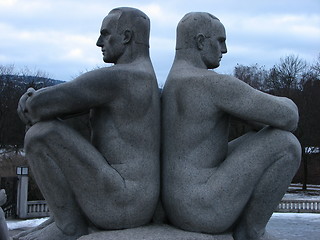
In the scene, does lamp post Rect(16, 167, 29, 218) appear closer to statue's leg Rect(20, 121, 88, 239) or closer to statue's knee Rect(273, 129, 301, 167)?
statue's leg Rect(20, 121, 88, 239)

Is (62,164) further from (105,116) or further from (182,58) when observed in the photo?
(182,58)

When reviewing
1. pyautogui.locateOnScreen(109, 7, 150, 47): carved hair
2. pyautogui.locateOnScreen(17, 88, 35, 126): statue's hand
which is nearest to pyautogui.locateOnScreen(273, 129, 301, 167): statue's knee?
pyautogui.locateOnScreen(109, 7, 150, 47): carved hair

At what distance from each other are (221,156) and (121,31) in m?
1.32

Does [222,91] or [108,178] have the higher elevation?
[222,91]

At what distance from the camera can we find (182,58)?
4336mm

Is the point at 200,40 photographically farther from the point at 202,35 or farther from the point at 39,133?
the point at 39,133

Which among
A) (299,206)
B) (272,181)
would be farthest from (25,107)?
(299,206)

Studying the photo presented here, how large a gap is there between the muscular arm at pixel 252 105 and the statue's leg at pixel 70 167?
102cm

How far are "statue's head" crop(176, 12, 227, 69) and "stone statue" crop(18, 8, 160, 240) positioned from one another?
1.31 ft

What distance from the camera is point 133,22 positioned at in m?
4.20

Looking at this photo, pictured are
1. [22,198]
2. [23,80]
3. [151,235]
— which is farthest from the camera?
[23,80]

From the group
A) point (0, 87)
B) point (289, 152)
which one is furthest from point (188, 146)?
point (0, 87)

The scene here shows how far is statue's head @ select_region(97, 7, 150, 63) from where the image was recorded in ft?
13.8

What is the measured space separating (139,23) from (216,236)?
6.01 feet
